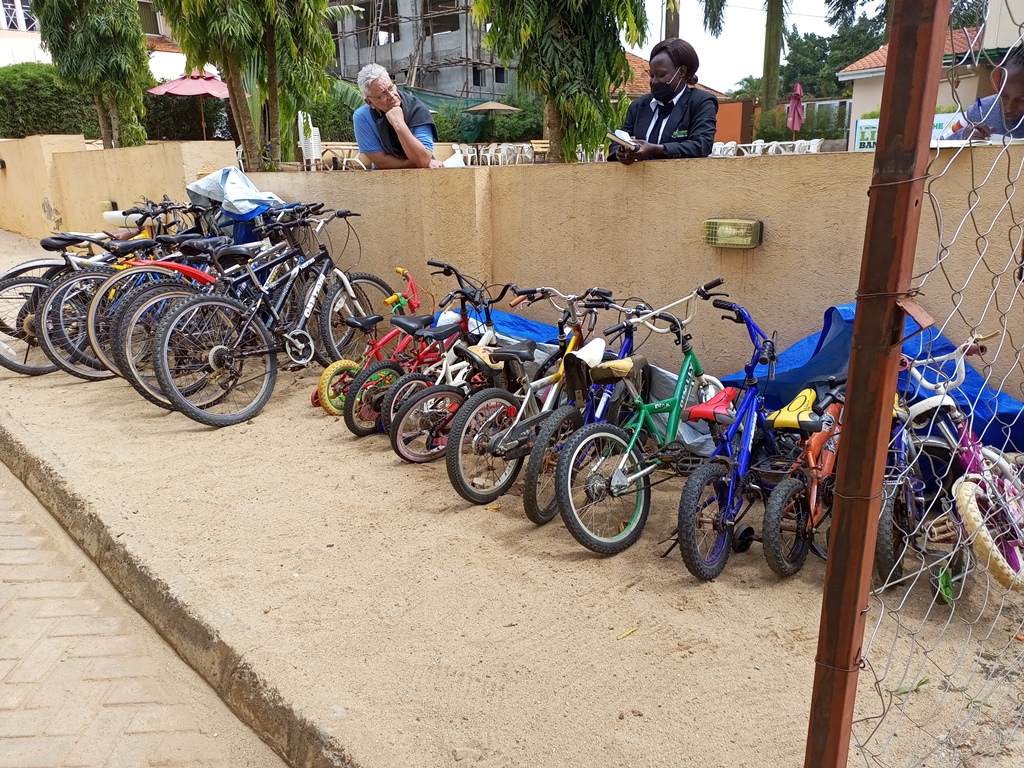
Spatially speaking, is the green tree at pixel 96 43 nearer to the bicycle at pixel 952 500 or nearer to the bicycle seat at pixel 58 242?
the bicycle seat at pixel 58 242

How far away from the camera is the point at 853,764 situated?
7.09 ft

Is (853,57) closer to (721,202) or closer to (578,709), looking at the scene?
(721,202)

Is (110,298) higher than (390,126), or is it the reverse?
(390,126)

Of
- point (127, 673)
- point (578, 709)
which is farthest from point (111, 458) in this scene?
point (578, 709)

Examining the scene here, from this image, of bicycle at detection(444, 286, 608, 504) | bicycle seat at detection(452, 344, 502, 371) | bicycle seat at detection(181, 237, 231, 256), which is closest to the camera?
bicycle at detection(444, 286, 608, 504)

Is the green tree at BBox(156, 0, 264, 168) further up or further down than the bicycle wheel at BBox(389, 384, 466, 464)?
further up

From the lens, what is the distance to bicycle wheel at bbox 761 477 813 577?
295 centimetres

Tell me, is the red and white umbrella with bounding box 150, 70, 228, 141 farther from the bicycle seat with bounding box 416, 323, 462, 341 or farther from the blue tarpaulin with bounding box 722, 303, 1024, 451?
the blue tarpaulin with bounding box 722, 303, 1024, 451

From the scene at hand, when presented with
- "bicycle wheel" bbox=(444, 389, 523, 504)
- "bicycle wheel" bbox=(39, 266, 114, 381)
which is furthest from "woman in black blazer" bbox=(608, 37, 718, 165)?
"bicycle wheel" bbox=(39, 266, 114, 381)

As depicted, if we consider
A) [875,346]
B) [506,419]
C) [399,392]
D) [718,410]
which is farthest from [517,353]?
[875,346]

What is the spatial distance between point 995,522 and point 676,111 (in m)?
2.77

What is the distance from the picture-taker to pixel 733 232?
13.3ft

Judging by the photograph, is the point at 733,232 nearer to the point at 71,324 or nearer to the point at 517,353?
the point at 517,353

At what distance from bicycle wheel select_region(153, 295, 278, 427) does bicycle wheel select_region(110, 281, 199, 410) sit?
11cm
